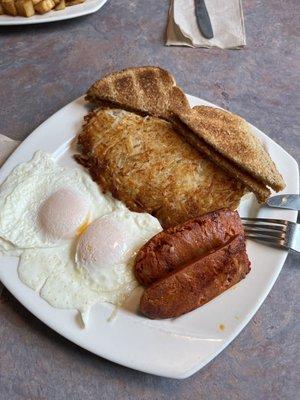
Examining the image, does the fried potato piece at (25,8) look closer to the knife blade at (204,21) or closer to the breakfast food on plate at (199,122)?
the breakfast food on plate at (199,122)

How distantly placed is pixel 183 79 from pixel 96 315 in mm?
1525

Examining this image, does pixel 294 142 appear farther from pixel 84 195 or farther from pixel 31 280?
Result: pixel 31 280

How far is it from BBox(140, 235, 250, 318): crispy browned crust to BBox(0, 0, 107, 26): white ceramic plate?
165cm

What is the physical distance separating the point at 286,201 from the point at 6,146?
128 centimetres

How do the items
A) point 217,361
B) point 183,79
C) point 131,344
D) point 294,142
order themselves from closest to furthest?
point 131,344, point 217,361, point 294,142, point 183,79

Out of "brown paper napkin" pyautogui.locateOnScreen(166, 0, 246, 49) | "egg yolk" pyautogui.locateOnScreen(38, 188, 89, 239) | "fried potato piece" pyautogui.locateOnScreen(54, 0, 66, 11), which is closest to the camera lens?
"egg yolk" pyautogui.locateOnScreen(38, 188, 89, 239)

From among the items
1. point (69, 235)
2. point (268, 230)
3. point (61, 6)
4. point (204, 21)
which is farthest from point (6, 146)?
point (204, 21)

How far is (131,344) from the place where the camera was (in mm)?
1789

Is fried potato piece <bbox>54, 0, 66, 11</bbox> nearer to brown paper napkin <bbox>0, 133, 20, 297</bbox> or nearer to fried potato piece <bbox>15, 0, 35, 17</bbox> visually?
fried potato piece <bbox>15, 0, 35, 17</bbox>

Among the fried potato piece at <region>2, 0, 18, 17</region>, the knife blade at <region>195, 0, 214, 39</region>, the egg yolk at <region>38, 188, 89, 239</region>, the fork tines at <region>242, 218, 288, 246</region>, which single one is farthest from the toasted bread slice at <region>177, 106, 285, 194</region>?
the fried potato piece at <region>2, 0, 18, 17</region>

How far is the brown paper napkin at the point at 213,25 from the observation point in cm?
294

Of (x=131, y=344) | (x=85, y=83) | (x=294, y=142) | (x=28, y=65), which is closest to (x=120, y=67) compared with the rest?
(x=85, y=83)

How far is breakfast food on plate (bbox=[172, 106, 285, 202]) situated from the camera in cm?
211

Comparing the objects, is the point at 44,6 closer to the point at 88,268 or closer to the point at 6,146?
the point at 6,146
